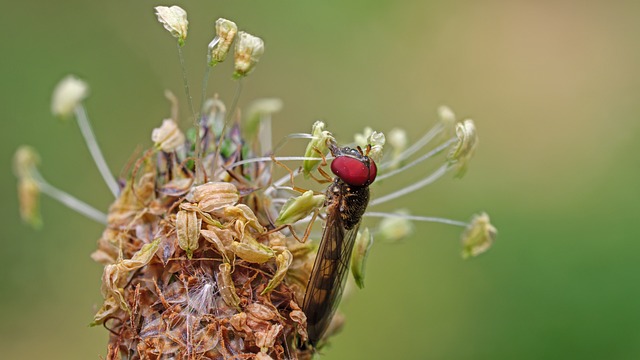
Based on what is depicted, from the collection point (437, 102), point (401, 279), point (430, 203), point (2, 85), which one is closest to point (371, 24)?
point (437, 102)

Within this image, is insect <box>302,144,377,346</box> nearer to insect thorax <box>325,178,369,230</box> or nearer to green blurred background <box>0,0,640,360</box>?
insect thorax <box>325,178,369,230</box>

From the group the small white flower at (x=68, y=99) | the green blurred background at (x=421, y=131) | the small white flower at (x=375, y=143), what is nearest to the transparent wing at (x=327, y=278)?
the small white flower at (x=375, y=143)

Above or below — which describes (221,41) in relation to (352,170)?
above

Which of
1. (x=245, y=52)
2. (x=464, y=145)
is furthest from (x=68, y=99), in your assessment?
(x=464, y=145)

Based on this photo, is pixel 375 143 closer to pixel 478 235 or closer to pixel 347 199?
pixel 347 199

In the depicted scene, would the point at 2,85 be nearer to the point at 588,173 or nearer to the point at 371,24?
the point at 371,24
